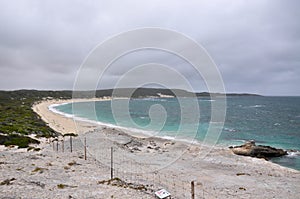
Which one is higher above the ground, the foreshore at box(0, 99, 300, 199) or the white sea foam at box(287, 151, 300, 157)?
the foreshore at box(0, 99, 300, 199)

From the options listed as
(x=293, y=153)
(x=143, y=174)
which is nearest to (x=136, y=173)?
(x=143, y=174)

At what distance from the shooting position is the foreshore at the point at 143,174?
1303 centimetres

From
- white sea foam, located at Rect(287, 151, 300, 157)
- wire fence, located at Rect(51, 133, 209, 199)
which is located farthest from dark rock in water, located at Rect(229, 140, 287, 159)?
wire fence, located at Rect(51, 133, 209, 199)

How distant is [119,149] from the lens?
27.5m

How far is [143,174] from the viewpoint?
1772cm

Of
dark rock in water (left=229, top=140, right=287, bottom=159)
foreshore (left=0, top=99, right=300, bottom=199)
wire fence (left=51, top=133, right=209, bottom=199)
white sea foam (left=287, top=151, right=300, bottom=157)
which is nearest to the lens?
foreshore (left=0, top=99, right=300, bottom=199)

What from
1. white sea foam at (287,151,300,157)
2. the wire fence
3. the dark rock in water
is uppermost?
the wire fence

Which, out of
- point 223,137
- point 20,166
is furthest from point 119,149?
point 223,137

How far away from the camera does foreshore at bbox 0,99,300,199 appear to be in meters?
13.0

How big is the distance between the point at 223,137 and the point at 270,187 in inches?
957

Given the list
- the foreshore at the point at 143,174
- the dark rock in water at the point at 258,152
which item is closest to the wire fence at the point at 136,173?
the foreshore at the point at 143,174

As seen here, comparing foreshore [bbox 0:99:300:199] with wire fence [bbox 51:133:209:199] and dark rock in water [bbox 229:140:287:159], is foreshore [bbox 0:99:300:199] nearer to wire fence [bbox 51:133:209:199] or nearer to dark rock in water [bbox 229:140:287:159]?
wire fence [bbox 51:133:209:199]

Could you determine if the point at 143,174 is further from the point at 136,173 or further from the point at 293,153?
the point at 293,153

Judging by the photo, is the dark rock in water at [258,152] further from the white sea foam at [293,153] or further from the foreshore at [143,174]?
the foreshore at [143,174]
